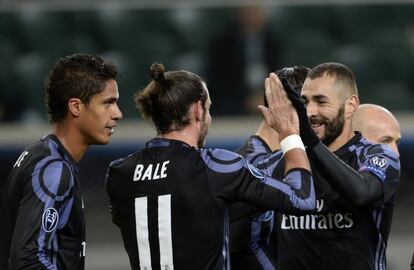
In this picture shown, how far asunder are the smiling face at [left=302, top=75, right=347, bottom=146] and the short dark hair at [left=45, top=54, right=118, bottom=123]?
106 centimetres

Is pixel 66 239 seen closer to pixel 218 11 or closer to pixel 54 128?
pixel 54 128

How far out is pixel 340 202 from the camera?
176 inches

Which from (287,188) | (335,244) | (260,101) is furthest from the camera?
(260,101)

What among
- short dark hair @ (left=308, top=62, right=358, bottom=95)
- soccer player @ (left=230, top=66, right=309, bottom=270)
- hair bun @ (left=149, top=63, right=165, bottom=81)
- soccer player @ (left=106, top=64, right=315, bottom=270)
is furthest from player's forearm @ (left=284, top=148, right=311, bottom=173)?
short dark hair @ (left=308, top=62, right=358, bottom=95)

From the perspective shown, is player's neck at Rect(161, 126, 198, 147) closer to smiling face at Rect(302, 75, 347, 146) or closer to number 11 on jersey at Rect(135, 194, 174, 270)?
number 11 on jersey at Rect(135, 194, 174, 270)

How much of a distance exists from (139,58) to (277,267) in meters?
4.12

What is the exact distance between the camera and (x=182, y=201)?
3973 mm

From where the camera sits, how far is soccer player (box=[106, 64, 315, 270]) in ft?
12.9

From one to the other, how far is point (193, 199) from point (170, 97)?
44 centimetres

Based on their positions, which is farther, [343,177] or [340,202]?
[340,202]

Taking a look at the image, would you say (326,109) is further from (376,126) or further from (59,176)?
(59,176)

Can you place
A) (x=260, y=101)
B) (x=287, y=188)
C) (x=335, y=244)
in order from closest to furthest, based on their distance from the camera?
(x=287, y=188) < (x=335, y=244) < (x=260, y=101)

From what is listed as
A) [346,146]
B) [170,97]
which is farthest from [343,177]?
[170,97]

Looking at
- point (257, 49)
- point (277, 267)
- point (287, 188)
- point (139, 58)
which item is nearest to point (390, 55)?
point (257, 49)
